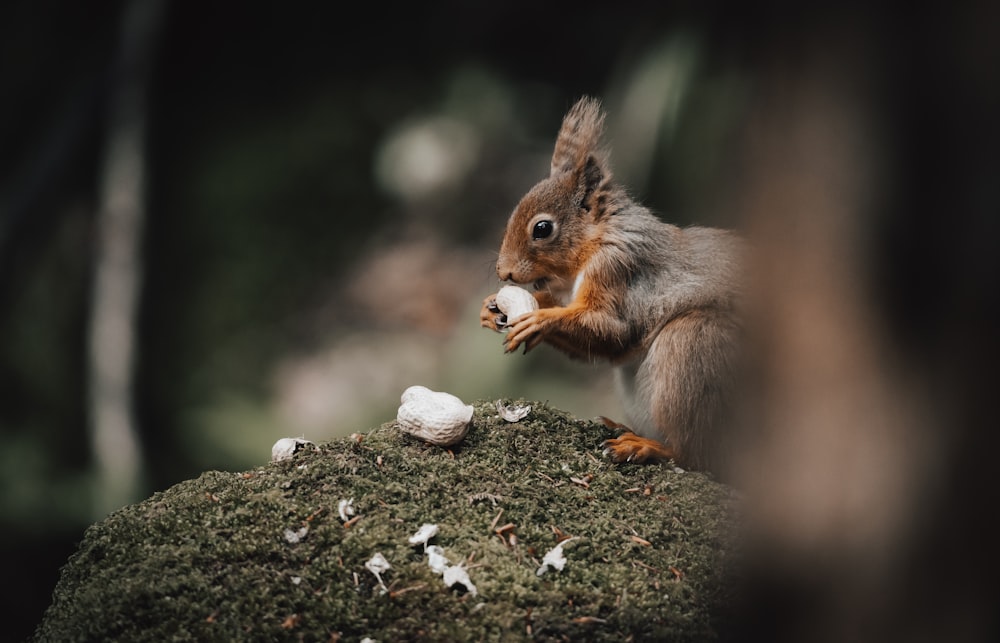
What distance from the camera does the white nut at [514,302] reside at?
1.50 m

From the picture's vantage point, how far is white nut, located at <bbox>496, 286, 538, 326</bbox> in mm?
1505

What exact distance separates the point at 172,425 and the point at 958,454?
7.91 ft

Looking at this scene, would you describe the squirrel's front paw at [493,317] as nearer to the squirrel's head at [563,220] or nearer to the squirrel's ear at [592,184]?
the squirrel's head at [563,220]

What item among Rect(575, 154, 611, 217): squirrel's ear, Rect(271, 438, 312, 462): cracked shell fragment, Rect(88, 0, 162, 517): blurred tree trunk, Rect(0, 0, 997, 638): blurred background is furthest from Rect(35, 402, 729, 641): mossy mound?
Rect(88, 0, 162, 517): blurred tree trunk

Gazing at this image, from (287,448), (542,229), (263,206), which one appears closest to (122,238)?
(263,206)

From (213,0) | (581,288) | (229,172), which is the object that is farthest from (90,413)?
(581,288)

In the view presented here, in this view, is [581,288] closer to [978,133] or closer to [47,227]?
[978,133]

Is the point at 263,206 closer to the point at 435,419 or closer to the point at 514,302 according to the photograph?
the point at 514,302

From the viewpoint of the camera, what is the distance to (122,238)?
2.60 meters

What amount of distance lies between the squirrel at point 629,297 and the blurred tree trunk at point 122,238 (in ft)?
4.76

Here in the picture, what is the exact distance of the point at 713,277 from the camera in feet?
5.08

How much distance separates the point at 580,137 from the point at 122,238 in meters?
1.70

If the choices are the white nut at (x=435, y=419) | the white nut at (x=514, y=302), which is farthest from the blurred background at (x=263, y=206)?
the white nut at (x=435, y=419)

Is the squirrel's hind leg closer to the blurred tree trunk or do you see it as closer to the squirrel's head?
the squirrel's head
